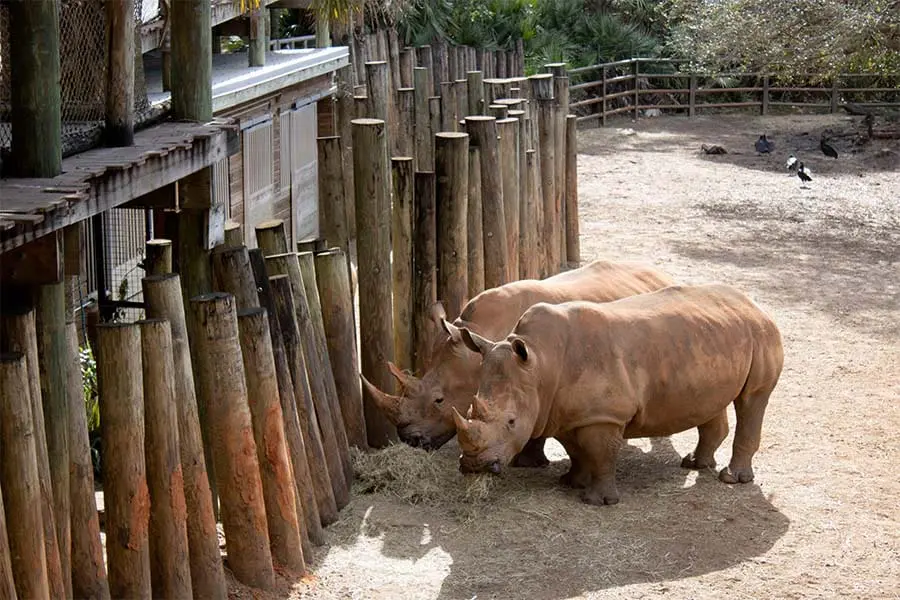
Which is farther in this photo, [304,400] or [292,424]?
[304,400]

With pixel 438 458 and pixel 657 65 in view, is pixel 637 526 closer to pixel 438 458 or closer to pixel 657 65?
pixel 438 458

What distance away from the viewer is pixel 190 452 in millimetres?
6070

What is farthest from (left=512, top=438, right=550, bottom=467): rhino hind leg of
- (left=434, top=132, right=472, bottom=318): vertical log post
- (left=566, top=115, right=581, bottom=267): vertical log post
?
(left=566, top=115, right=581, bottom=267): vertical log post

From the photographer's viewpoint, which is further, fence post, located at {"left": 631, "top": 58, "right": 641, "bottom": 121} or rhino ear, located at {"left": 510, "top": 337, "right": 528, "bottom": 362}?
fence post, located at {"left": 631, "top": 58, "right": 641, "bottom": 121}

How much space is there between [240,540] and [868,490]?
409 cm

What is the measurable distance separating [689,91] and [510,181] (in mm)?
19986

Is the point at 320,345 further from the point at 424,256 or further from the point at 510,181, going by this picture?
the point at 510,181

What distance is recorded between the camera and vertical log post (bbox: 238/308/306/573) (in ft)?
21.7

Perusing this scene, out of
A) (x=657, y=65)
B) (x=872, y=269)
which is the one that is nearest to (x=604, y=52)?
(x=657, y=65)

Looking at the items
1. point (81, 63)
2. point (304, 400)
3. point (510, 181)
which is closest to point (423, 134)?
point (510, 181)

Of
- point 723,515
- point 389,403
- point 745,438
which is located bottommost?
point 723,515

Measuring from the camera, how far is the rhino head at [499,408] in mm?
7645

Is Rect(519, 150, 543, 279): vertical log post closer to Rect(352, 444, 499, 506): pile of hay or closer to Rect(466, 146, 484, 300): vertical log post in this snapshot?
Rect(466, 146, 484, 300): vertical log post

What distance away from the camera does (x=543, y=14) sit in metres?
30.8
